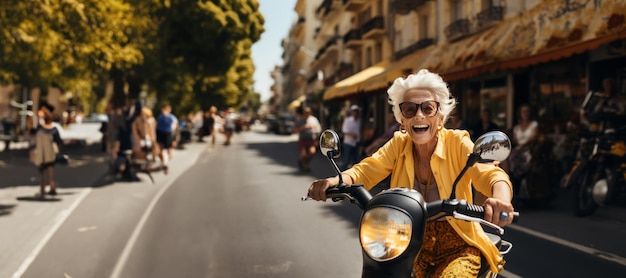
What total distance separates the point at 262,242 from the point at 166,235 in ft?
4.05

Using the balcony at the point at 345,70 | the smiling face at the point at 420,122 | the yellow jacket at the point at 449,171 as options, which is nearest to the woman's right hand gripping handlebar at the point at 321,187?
the yellow jacket at the point at 449,171

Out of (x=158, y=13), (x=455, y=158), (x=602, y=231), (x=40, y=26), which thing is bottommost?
(x=602, y=231)

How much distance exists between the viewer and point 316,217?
762cm

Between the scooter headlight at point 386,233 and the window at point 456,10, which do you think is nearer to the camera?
the scooter headlight at point 386,233

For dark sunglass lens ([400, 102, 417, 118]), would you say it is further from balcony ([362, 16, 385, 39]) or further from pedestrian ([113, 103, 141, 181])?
balcony ([362, 16, 385, 39])

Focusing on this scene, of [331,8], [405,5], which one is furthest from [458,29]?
[331,8]

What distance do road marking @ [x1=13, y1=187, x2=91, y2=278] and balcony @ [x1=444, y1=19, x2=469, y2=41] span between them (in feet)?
44.1

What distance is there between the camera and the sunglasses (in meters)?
2.42

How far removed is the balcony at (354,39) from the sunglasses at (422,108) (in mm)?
33076

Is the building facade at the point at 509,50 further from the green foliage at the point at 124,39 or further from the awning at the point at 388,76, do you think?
the green foliage at the point at 124,39

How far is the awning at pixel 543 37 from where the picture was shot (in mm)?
8398

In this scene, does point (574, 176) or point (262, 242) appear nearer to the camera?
point (262, 242)

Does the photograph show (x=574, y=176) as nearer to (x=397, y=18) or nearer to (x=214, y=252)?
(x=214, y=252)

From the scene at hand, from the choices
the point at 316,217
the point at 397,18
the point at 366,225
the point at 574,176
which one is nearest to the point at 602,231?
the point at 574,176
